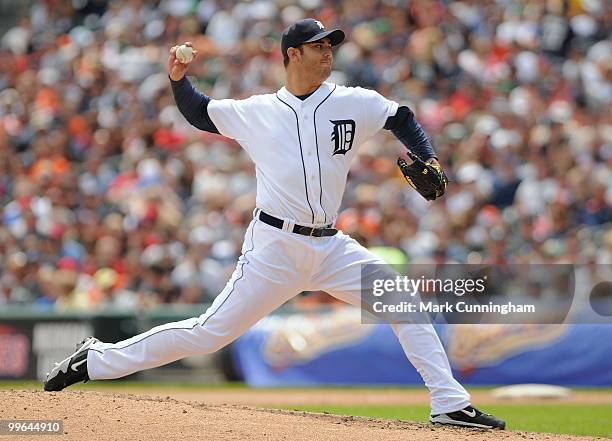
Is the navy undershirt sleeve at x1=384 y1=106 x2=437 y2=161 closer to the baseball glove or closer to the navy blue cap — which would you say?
the baseball glove

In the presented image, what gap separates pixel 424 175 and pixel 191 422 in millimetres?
1883

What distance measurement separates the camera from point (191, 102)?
632 cm

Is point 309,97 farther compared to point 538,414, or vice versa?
point 538,414

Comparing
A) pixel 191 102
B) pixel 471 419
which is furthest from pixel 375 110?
pixel 471 419

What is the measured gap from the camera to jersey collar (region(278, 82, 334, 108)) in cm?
623

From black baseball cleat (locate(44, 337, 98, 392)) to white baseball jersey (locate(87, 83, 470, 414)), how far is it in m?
0.06

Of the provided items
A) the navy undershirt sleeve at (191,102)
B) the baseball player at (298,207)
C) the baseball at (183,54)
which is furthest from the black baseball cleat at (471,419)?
the baseball at (183,54)

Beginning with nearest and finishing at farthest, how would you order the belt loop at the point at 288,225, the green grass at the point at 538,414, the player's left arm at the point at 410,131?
the belt loop at the point at 288,225, the player's left arm at the point at 410,131, the green grass at the point at 538,414

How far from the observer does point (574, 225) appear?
39.0 feet

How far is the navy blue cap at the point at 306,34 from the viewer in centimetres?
623

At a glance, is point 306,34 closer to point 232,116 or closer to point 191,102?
point 232,116

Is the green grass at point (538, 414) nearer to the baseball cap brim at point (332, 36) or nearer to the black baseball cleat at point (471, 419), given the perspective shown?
the black baseball cleat at point (471, 419)

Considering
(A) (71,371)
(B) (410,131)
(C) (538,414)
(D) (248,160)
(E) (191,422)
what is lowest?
(E) (191,422)

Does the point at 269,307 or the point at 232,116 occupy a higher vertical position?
the point at 232,116
